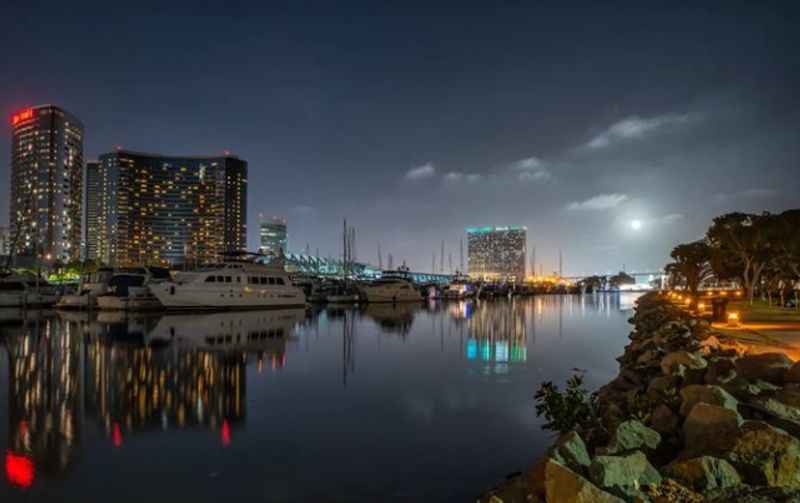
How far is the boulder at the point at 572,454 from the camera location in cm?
657

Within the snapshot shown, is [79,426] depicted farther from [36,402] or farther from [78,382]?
[78,382]

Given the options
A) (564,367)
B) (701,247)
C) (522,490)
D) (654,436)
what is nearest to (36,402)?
(522,490)

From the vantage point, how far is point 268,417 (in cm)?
1420

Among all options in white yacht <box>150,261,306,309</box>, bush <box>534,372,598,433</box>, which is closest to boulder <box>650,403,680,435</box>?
→ bush <box>534,372,598,433</box>

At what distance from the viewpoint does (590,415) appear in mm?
10367

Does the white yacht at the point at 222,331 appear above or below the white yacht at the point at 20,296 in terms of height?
below

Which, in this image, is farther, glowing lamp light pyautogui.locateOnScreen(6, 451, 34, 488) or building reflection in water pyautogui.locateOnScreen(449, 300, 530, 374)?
building reflection in water pyautogui.locateOnScreen(449, 300, 530, 374)

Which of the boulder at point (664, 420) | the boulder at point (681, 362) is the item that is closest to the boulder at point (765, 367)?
the boulder at point (681, 362)

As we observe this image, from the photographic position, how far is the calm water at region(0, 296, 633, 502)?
9.55 meters

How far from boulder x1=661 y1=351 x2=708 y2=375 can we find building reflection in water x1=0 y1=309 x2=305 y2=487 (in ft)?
36.7

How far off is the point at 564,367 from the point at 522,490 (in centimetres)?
1677

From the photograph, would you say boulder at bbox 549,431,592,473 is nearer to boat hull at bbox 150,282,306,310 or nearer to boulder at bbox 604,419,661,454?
boulder at bbox 604,419,661,454

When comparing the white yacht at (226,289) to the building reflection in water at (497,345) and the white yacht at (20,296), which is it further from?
the building reflection in water at (497,345)

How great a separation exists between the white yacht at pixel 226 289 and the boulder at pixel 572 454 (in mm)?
51563
